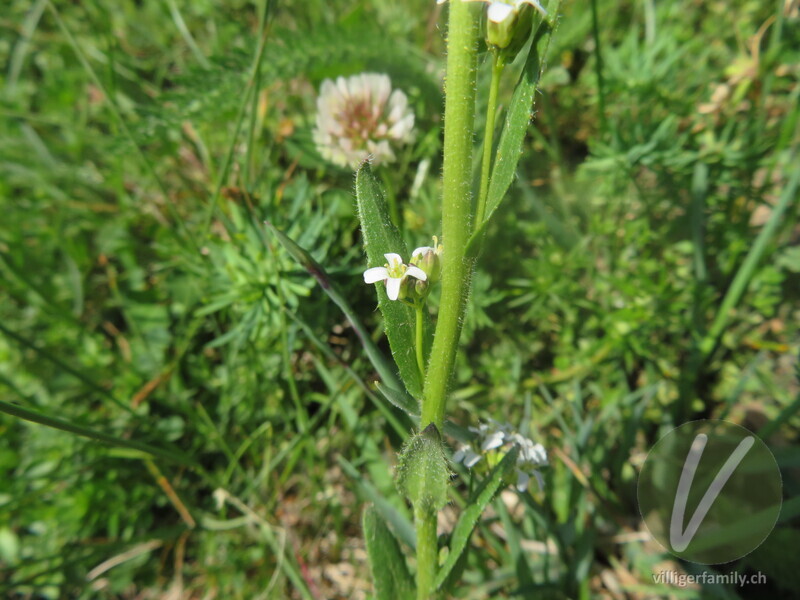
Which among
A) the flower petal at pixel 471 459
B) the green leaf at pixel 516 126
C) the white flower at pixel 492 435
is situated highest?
the green leaf at pixel 516 126

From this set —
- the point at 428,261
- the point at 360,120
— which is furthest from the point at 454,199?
the point at 360,120

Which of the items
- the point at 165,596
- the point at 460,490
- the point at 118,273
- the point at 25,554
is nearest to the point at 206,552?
the point at 165,596

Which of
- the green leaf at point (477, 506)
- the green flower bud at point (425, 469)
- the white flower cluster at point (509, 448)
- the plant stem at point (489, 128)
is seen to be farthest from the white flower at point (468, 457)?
the plant stem at point (489, 128)

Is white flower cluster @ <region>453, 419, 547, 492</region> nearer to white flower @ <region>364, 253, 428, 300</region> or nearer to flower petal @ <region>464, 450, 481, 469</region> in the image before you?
flower petal @ <region>464, 450, 481, 469</region>

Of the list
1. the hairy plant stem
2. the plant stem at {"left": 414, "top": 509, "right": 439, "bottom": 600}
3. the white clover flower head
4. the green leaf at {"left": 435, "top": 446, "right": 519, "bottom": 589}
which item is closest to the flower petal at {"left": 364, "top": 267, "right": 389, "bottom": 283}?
the hairy plant stem

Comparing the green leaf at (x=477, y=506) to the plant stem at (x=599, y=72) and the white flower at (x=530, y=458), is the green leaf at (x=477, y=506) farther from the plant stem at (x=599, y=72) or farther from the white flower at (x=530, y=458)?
the plant stem at (x=599, y=72)

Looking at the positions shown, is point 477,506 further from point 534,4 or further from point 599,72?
point 599,72
